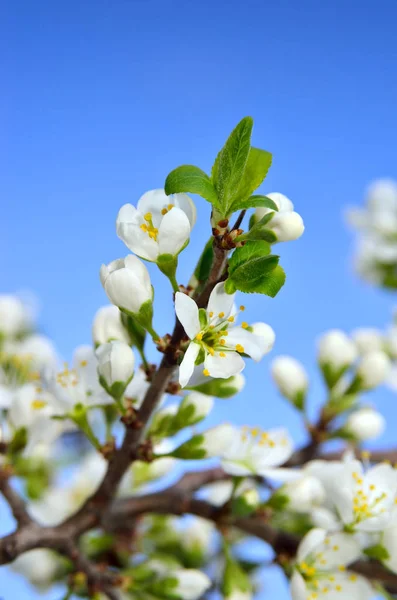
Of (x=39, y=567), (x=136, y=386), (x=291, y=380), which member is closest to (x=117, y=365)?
(x=136, y=386)

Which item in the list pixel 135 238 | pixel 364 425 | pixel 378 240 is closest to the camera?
pixel 135 238

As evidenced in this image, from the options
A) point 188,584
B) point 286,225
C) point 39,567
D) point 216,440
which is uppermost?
point 286,225

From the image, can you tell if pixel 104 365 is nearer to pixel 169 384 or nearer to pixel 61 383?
pixel 169 384

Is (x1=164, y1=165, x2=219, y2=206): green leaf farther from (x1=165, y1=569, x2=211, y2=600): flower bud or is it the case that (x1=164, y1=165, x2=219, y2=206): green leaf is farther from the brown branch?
(x1=165, y1=569, x2=211, y2=600): flower bud

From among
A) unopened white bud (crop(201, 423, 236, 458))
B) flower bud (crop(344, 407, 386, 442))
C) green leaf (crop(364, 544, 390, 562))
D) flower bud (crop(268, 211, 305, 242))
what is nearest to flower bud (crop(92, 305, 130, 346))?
unopened white bud (crop(201, 423, 236, 458))

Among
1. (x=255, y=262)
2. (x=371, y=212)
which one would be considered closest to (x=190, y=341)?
(x=255, y=262)

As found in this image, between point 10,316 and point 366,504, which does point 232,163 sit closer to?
point 366,504
